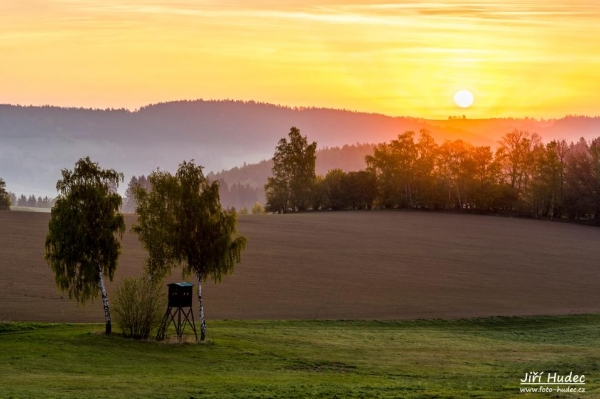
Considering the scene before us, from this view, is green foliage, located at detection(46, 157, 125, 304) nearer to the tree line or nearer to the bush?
the bush

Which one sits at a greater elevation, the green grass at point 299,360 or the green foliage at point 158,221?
the green foliage at point 158,221

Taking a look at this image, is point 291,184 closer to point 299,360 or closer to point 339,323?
point 339,323

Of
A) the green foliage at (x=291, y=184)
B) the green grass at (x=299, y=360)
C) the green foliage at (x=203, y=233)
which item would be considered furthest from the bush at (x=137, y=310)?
the green foliage at (x=291, y=184)

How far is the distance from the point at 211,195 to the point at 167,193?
2521 mm

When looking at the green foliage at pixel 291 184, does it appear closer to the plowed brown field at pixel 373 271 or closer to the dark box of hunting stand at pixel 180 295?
the plowed brown field at pixel 373 271

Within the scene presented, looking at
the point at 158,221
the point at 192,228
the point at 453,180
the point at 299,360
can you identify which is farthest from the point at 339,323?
the point at 453,180

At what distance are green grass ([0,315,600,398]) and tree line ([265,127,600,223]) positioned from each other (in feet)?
244

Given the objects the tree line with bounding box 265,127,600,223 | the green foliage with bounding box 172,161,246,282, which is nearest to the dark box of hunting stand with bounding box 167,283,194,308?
the green foliage with bounding box 172,161,246,282

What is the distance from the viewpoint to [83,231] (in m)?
45.5

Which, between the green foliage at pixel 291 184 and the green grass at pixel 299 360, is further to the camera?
the green foliage at pixel 291 184

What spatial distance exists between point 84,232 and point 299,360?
14490 mm

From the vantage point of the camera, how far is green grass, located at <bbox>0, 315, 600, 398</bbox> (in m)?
30.1

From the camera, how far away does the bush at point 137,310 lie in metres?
42.8

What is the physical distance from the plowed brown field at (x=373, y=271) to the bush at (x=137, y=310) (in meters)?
8.09
